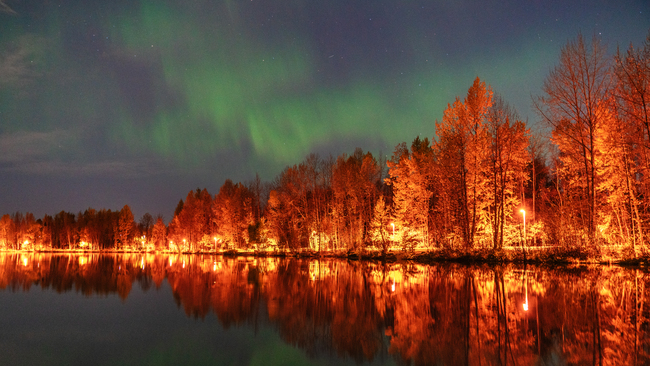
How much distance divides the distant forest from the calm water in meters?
12.2

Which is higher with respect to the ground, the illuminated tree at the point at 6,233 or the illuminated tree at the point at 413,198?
the illuminated tree at the point at 413,198

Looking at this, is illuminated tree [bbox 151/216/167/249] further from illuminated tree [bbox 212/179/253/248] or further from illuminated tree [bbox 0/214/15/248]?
illuminated tree [bbox 0/214/15/248]

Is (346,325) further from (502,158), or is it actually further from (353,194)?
(353,194)

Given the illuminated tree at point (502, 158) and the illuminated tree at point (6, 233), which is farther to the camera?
the illuminated tree at point (6, 233)

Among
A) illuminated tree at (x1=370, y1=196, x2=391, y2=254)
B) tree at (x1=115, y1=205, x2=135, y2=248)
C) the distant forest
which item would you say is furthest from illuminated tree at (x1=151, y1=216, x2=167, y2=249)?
illuminated tree at (x1=370, y1=196, x2=391, y2=254)

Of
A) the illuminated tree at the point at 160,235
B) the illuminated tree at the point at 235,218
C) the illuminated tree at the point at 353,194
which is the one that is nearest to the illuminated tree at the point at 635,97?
the illuminated tree at the point at 353,194

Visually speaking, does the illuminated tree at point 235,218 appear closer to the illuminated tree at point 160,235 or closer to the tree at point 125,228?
the illuminated tree at point 160,235

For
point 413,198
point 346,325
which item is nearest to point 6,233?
point 413,198

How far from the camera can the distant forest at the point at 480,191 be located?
2498cm

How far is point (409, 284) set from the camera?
1673 centimetres

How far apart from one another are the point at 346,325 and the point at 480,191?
2628 centimetres

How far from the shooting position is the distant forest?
2498 centimetres

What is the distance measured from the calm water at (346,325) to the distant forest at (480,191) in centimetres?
1223

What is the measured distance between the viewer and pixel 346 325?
384 inches
